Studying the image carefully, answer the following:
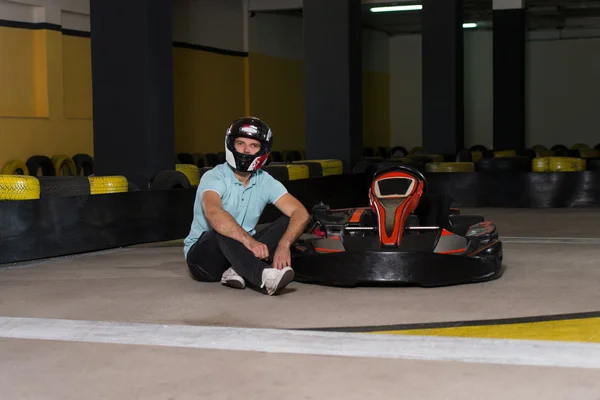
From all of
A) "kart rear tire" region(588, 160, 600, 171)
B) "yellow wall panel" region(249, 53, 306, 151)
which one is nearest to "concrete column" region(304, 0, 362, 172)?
"kart rear tire" region(588, 160, 600, 171)

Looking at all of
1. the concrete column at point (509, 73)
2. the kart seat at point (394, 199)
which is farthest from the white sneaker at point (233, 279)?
the concrete column at point (509, 73)

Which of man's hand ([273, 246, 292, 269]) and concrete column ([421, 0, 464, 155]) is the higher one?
concrete column ([421, 0, 464, 155])

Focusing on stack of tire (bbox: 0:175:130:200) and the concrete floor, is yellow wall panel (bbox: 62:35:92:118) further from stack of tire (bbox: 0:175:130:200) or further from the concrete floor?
the concrete floor

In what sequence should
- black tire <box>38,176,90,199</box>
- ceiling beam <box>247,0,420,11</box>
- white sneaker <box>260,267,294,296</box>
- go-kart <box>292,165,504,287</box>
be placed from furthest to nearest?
ceiling beam <box>247,0,420,11</box> → black tire <box>38,176,90,199</box> → go-kart <box>292,165,504,287</box> → white sneaker <box>260,267,294,296</box>

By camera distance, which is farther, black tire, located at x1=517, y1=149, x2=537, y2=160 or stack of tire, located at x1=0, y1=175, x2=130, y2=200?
black tire, located at x1=517, y1=149, x2=537, y2=160

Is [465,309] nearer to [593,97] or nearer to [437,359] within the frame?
[437,359]

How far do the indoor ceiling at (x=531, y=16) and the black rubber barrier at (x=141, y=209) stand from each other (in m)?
8.36

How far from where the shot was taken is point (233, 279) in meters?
4.70

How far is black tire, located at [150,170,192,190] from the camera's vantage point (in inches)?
298

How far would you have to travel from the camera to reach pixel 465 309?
13.6 feet

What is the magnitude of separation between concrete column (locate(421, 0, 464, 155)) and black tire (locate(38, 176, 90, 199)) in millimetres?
8866

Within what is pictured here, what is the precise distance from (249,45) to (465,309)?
14133 mm

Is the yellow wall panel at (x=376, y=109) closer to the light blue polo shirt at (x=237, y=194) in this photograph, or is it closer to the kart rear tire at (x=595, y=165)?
the kart rear tire at (x=595, y=165)

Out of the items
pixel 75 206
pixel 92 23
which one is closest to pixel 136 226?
pixel 75 206
